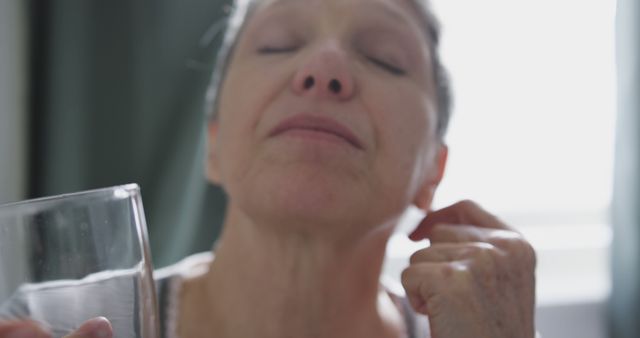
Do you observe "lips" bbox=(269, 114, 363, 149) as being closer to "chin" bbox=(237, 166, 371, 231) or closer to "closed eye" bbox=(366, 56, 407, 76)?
"chin" bbox=(237, 166, 371, 231)

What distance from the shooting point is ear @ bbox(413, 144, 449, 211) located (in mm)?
980

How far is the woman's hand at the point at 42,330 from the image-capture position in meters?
0.38

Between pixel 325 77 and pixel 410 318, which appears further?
pixel 410 318

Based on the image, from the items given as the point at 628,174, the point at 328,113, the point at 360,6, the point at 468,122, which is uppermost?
the point at 360,6

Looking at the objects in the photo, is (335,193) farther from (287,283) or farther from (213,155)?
(213,155)

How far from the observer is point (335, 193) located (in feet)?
2.42

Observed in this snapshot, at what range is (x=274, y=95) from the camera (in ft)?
2.62

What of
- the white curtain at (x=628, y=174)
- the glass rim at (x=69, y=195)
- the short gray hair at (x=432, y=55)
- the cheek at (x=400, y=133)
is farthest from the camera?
the white curtain at (x=628, y=174)

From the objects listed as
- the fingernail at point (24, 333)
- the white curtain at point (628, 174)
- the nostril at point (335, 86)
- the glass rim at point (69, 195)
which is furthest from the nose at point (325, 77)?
the white curtain at point (628, 174)

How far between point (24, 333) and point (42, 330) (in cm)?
1

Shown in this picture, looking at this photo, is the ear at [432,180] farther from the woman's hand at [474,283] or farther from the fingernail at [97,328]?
the fingernail at [97,328]

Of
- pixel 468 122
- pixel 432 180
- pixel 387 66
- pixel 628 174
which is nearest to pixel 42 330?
pixel 387 66

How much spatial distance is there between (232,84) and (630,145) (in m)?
1.27

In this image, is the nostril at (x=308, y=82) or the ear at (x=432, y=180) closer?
the nostril at (x=308, y=82)
